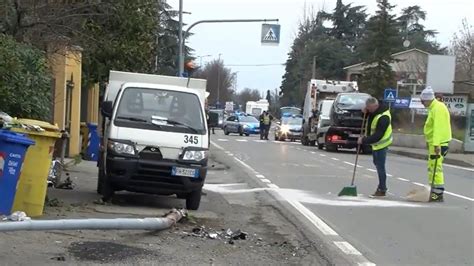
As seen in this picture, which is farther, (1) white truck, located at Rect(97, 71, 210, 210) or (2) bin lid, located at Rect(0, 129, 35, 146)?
(1) white truck, located at Rect(97, 71, 210, 210)

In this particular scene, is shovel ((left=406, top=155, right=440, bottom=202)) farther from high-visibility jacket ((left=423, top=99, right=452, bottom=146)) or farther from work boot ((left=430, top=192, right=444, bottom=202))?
high-visibility jacket ((left=423, top=99, right=452, bottom=146))

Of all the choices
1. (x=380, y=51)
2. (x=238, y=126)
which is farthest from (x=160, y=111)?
(x=380, y=51)

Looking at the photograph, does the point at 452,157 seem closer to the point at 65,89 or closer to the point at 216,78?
the point at 65,89

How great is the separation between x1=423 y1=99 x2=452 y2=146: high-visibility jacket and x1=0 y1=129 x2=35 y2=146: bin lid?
744cm

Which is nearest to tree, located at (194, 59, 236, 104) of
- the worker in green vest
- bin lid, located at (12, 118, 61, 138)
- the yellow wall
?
the yellow wall

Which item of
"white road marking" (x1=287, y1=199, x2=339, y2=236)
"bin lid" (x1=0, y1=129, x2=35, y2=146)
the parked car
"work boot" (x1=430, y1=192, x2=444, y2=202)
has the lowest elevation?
the parked car

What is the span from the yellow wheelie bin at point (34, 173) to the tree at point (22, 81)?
1.40 m

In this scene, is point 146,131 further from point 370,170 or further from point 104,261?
point 370,170

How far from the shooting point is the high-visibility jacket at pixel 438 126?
12453mm

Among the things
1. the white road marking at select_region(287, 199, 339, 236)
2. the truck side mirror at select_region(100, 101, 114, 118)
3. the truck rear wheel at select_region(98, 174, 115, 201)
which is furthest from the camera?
the truck side mirror at select_region(100, 101, 114, 118)

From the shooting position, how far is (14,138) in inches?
306

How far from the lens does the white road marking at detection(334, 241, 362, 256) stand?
26.0ft

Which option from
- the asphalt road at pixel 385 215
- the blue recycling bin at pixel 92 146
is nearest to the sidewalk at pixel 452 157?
the asphalt road at pixel 385 215

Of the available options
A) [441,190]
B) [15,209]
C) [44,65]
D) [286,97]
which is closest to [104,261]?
[15,209]
